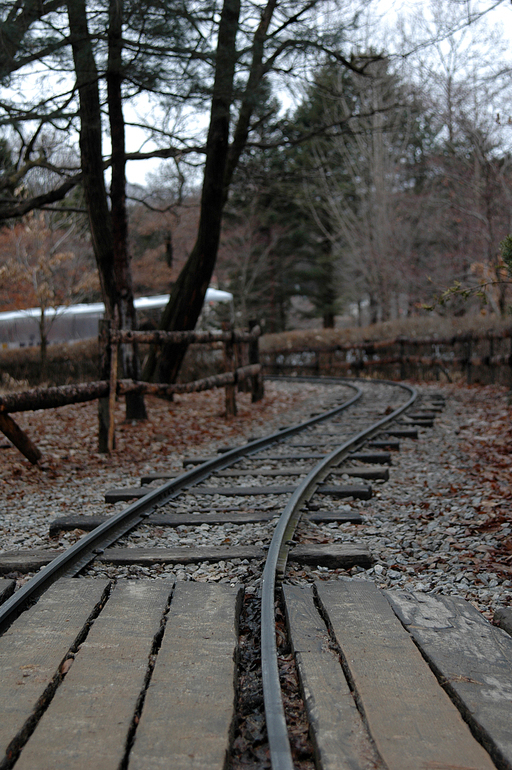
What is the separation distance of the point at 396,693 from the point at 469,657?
0.42 m

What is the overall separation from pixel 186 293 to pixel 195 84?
346 centimetres

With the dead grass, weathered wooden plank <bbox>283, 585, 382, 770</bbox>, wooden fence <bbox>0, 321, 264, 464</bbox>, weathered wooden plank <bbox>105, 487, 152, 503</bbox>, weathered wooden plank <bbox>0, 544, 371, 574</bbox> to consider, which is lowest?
weathered wooden plank <bbox>105, 487, 152, 503</bbox>

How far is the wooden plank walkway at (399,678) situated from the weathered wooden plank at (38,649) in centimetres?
87

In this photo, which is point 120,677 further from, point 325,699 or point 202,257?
point 202,257

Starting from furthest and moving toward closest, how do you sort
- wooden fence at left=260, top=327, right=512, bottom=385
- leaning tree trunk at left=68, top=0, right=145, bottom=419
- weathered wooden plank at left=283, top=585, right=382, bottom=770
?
1. wooden fence at left=260, top=327, right=512, bottom=385
2. leaning tree trunk at left=68, top=0, right=145, bottom=419
3. weathered wooden plank at left=283, top=585, right=382, bottom=770

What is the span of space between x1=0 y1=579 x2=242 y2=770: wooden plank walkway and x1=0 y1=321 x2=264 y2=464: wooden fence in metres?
3.34

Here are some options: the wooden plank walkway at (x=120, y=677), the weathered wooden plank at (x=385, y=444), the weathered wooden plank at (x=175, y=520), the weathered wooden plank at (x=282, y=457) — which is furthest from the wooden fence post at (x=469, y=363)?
the wooden plank walkway at (x=120, y=677)

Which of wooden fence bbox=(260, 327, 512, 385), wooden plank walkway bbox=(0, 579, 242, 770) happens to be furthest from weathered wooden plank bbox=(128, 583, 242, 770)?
wooden fence bbox=(260, 327, 512, 385)

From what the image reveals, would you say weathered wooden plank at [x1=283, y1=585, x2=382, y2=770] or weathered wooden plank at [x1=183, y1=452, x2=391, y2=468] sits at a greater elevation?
weathered wooden plank at [x1=283, y1=585, x2=382, y2=770]

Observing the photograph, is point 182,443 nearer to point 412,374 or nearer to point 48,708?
point 48,708

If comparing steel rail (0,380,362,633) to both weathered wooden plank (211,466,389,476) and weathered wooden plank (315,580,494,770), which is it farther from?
weathered wooden plank (315,580,494,770)

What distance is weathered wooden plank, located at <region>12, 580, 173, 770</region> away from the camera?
1754 millimetres

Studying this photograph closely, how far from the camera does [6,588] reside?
3004 millimetres

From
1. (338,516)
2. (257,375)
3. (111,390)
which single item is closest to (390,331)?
(257,375)
